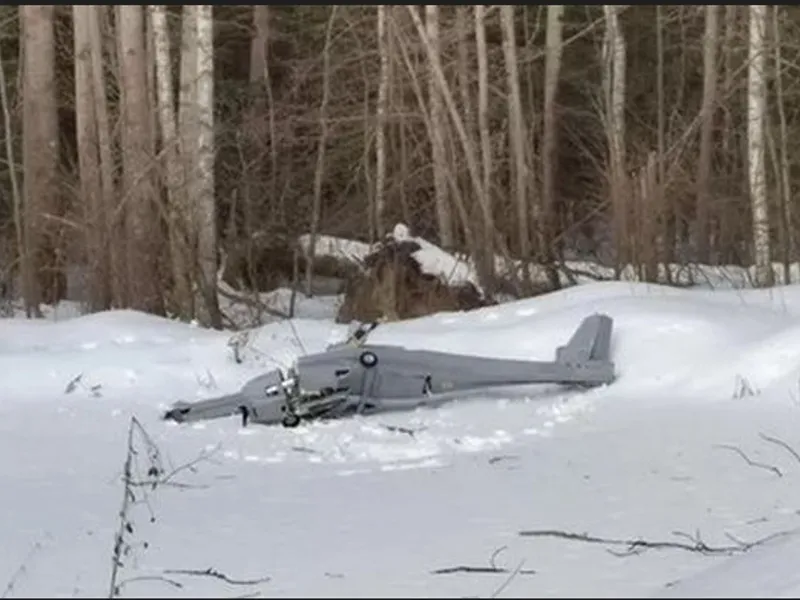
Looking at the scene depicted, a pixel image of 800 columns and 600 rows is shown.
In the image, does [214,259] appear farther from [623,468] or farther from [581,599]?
[581,599]

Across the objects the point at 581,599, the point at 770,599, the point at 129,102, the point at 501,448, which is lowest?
the point at 501,448

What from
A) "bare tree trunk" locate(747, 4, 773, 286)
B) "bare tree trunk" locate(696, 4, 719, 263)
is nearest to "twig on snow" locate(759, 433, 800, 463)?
"bare tree trunk" locate(747, 4, 773, 286)

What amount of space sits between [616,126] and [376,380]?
23.8ft

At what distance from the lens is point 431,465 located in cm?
593

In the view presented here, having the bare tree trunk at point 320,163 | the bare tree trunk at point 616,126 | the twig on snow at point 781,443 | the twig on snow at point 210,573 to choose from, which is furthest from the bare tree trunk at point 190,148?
the twig on snow at point 210,573

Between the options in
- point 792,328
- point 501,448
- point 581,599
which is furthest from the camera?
point 792,328

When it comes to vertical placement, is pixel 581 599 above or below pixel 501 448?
above

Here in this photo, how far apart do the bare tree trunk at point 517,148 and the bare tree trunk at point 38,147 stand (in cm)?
392

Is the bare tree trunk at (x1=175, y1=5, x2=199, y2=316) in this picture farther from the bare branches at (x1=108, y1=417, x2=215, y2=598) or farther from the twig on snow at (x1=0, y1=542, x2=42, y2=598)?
the twig on snow at (x1=0, y1=542, x2=42, y2=598)

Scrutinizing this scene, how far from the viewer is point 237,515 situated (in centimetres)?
491

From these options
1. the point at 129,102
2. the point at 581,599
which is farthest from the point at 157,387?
the point at 581,599

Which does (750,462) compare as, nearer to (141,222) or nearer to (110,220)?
(141,222)

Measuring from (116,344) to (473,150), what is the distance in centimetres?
534

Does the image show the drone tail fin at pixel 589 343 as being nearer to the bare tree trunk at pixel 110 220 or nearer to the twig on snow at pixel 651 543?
the twig on snow at pixel 651 543
